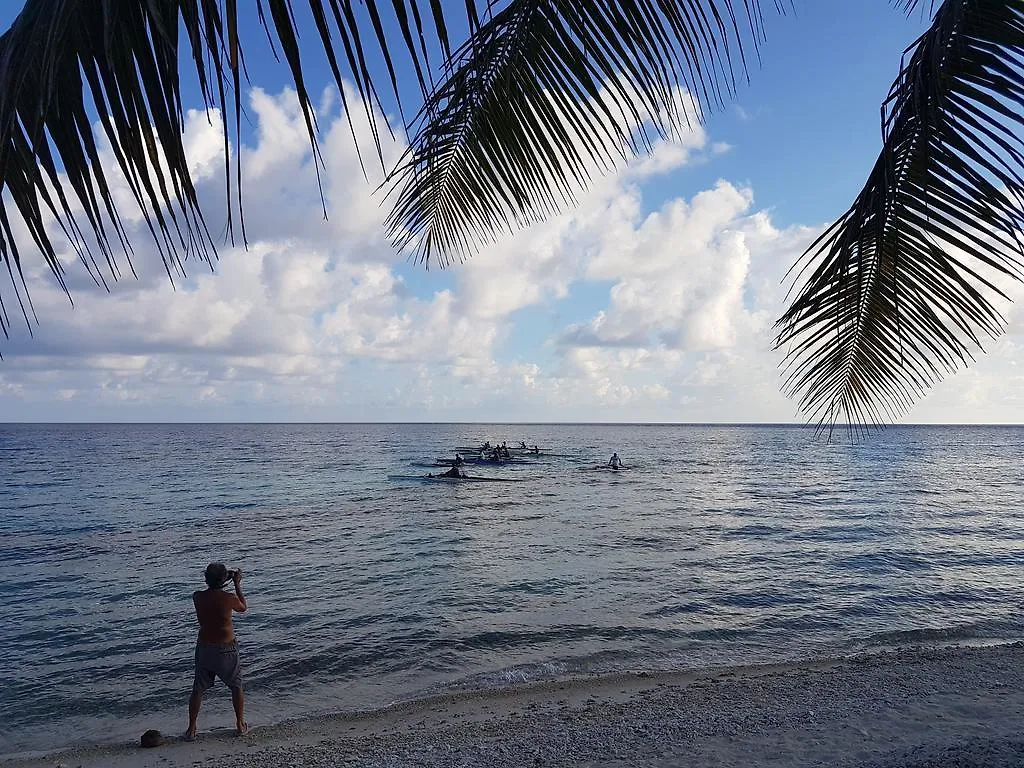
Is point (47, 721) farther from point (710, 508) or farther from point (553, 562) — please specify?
point (710, 508)

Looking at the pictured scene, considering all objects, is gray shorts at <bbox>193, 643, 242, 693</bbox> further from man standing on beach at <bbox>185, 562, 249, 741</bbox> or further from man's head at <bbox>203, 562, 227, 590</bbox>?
man's head at <bbox>203, 562, 227, 590</bbox>

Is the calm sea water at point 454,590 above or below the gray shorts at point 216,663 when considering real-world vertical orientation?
below

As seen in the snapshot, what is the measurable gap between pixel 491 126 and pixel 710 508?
3192 centimetres

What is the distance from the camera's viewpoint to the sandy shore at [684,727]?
281 inches

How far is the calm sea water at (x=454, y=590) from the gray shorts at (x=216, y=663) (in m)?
1.54

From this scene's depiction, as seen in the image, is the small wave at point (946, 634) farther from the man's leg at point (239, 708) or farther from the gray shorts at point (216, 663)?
the gray shorts at point (216, 663)

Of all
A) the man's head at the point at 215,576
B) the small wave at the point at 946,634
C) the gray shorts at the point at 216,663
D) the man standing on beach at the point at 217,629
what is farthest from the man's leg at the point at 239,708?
the small wave at the point at 946,634

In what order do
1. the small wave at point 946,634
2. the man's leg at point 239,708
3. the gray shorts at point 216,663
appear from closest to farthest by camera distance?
the gray shorts at point 216,663, the man's leg at point 239,708, the small wave at point 946,634

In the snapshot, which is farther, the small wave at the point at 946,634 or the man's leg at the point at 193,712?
the small wave at the point at 946,634

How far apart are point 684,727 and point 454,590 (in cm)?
920

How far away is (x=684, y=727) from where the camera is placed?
801 cm

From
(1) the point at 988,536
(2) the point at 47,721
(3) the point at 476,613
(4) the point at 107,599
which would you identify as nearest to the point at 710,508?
(1) the point at 988,536

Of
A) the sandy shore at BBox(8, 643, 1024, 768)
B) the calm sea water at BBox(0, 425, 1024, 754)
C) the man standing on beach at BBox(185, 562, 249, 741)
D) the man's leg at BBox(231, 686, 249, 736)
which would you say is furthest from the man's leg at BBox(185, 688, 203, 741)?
the calm sea water at BBox(0, 425, 1024, 754)

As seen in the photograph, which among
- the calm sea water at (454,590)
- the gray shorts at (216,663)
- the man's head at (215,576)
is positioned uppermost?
the man's head at (215,576)
